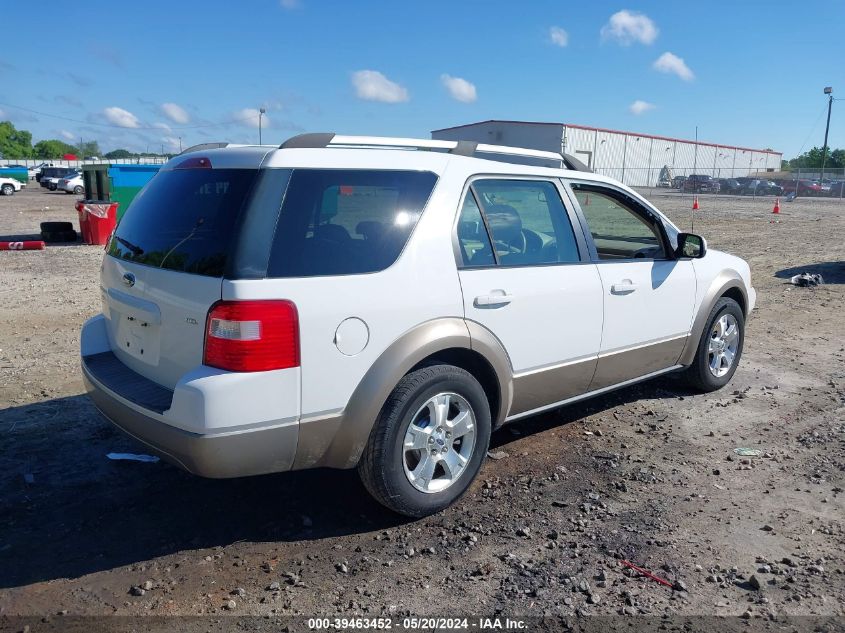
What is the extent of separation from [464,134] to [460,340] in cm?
5786

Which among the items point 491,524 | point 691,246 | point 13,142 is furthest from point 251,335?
point 13,142

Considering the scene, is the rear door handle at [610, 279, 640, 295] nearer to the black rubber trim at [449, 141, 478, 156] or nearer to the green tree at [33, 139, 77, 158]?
the black rubber trim at [449, 141, 478, 156]

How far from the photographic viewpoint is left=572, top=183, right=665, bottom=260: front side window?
185 inches

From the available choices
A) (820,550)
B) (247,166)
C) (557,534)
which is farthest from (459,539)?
(247,166)

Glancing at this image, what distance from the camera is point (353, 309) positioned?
3.19 m

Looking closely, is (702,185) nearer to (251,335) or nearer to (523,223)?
(523,223)

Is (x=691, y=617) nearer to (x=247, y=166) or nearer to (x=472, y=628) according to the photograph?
(x=472, y=628)

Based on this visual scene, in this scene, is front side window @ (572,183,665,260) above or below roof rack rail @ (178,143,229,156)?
below

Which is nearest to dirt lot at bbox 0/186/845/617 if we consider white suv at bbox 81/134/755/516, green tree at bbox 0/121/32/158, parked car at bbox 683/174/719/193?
white suv at bbox 81/134/755/516

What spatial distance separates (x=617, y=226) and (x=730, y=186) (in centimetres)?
5300

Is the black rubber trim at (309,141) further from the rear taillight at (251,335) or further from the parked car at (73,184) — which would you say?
the parked car at (73,184)

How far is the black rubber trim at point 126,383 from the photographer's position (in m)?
3.23

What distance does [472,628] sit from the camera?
9.26 feet

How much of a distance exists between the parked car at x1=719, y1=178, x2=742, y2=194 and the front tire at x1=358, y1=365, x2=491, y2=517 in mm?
53949
